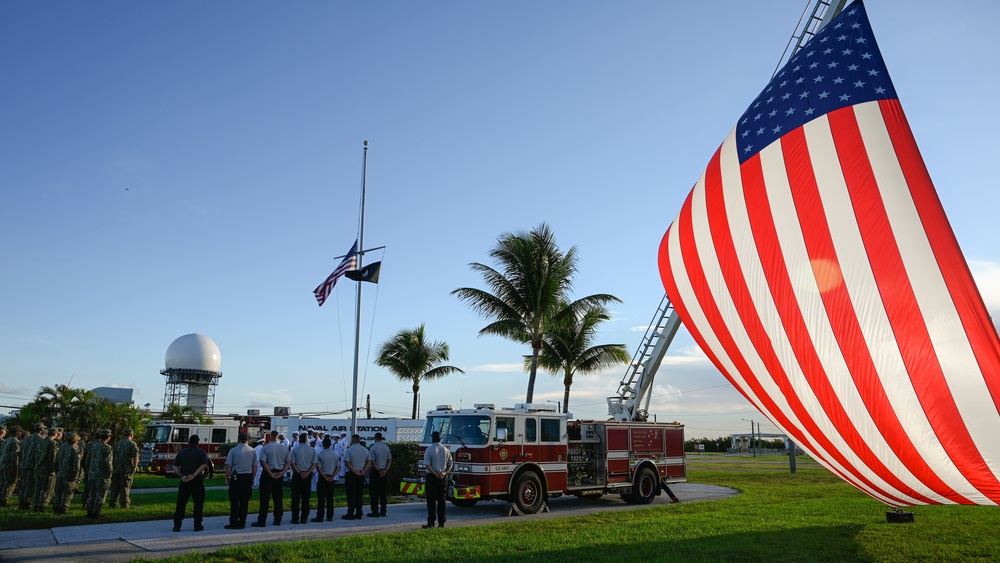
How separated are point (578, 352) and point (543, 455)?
16.1 metres

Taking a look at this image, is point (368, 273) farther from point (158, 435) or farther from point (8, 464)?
point (158, 435)

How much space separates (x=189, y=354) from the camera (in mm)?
54469

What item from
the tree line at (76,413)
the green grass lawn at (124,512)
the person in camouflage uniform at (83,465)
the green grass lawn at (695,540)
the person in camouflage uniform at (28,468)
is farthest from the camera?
the tree line at (76,413)

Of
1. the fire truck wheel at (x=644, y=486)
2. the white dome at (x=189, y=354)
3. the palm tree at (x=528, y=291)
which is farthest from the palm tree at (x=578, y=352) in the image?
the white dome at (x=189, y=354)

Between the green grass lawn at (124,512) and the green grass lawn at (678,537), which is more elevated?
the green grass lawn at (678,537)

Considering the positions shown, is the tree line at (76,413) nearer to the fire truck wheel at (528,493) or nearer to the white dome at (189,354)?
the fire truck wheel at (528,493)

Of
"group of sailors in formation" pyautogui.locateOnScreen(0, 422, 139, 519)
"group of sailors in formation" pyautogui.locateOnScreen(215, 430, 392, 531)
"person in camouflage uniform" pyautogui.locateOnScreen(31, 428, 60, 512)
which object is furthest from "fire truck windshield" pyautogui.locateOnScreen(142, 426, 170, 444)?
"group of sailors in formation" pyautogui.locateOnScreen(215, 430, 392, 531)

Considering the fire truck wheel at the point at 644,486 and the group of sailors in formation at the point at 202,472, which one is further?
the fire truck wheel at the point at 644,486

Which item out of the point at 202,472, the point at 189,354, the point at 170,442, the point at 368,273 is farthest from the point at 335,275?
the point at 189,354

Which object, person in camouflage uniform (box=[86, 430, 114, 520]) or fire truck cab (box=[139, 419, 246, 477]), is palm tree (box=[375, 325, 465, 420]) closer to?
fire truck cab (box=[139, 419, 246, 477])

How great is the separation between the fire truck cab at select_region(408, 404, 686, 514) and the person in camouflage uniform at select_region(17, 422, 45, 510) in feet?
27.5

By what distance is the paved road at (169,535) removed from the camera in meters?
10.1

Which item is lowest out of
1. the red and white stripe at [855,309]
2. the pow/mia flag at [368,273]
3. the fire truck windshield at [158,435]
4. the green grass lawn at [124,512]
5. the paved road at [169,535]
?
the paved road at [169,535]

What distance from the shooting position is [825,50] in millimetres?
8703
